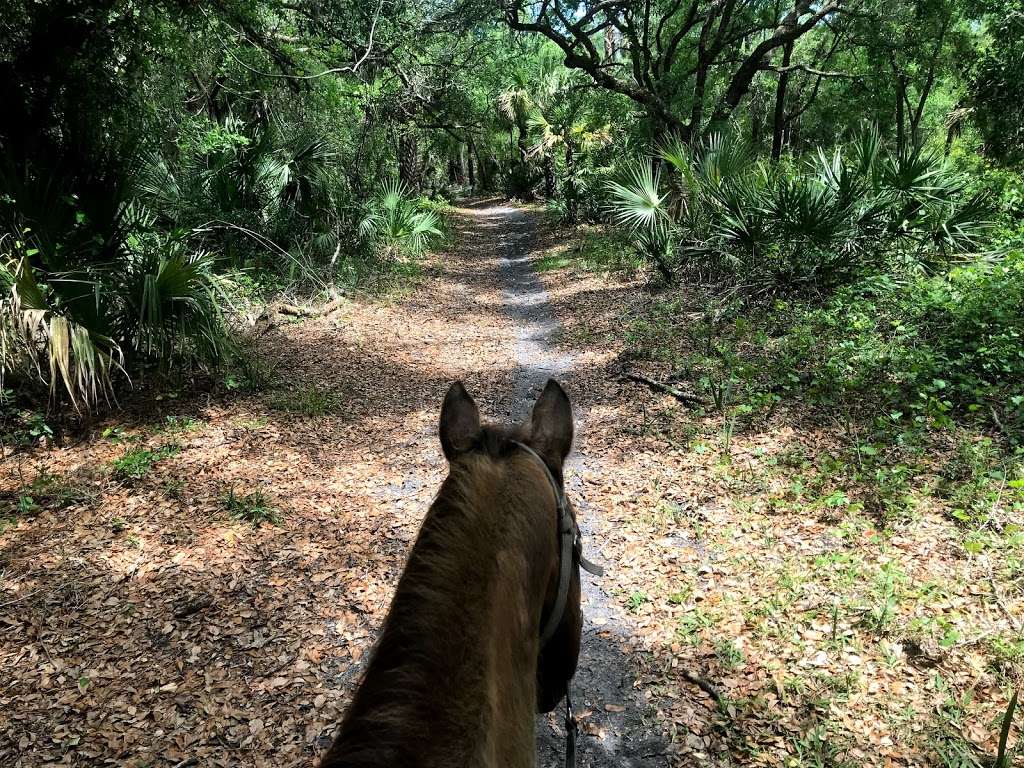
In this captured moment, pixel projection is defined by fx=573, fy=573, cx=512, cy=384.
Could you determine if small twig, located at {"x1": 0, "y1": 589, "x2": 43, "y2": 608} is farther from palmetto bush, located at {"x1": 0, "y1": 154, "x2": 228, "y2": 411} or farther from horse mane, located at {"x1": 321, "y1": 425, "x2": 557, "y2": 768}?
horse mane, located at {"x1": 321, "y1": 425, "x2": 557, "y2": 768}

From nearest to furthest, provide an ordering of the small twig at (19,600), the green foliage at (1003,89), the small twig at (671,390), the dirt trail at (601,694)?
1. the dirt trail at (601,694)
2. the small twig at (19,600)
3. the small twig at (671,390)
4. the green foliage at (1003,89)

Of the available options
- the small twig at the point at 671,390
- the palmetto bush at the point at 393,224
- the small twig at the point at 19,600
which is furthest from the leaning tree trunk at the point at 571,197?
the small twig at the point at 19,600

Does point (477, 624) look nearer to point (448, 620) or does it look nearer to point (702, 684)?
point (448, 620)

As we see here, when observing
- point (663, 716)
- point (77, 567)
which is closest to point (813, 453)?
point (663, 716)

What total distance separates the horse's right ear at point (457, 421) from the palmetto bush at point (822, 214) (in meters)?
7.75

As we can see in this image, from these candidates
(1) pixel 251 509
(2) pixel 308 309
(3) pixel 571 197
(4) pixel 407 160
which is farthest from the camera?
(3) pixel 571 197

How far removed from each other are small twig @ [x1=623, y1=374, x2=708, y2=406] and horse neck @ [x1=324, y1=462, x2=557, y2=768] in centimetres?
531

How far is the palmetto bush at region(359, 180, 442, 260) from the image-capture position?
13.9 meters

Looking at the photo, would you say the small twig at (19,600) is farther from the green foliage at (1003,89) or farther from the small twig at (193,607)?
the green foliage at (1003,89)

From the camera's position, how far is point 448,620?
1.14m

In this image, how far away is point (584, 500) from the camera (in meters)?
5.17

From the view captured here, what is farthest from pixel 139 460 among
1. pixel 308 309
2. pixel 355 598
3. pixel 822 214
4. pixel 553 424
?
pixel 822 214

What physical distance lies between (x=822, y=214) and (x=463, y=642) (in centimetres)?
850

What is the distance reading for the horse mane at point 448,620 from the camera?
1.00m
